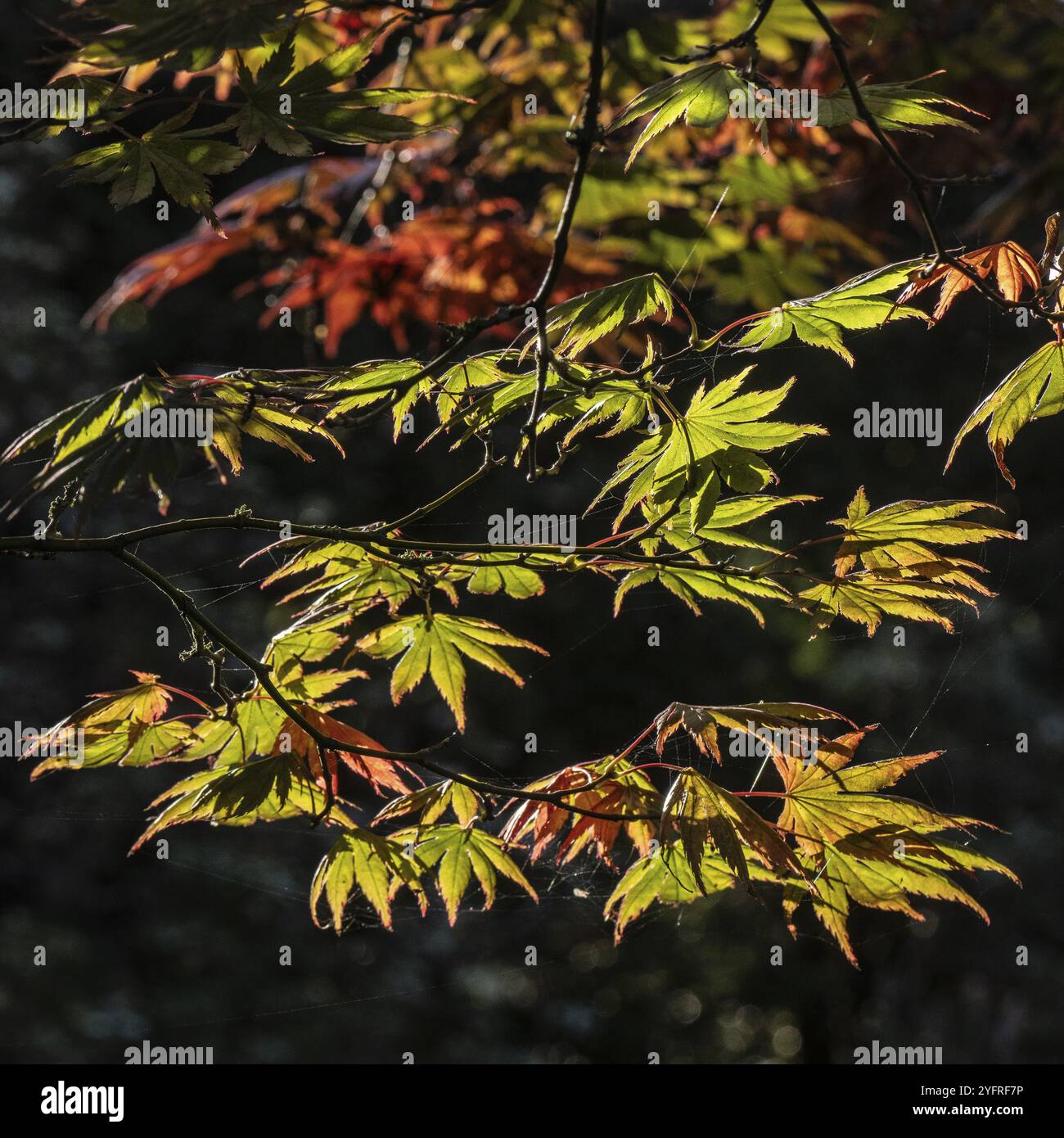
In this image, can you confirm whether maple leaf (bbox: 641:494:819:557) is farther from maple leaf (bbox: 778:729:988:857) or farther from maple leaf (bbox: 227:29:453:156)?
maple leaf (bbox: 227:29:453:156)

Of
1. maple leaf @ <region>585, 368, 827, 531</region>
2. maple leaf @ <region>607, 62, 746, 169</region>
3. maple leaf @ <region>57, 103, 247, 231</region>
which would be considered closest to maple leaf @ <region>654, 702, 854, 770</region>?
maple leaf @ <region>585, 368, 827, 531</region>

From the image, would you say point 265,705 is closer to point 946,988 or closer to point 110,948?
point 110,948

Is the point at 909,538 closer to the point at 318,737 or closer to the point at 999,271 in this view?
the point at 999,271

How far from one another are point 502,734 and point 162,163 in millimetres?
2739

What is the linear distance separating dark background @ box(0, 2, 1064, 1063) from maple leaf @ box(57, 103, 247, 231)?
2.38 meters

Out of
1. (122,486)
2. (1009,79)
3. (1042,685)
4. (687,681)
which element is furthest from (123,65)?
(1042,685)

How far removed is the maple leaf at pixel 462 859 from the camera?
839mm

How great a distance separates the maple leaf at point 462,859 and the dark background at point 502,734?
2.29 metres

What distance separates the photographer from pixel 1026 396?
2.46 ft

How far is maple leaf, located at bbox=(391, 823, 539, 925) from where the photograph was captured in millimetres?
839

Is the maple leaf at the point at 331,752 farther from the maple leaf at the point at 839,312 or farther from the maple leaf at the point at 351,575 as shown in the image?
the maple leaf at the point at 839,312

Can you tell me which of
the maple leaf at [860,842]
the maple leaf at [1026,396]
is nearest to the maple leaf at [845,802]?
the maple leaf at [860,842]

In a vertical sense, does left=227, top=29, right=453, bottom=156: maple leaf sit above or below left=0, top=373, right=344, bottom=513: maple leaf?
above

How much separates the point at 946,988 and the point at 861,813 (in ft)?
10.7
